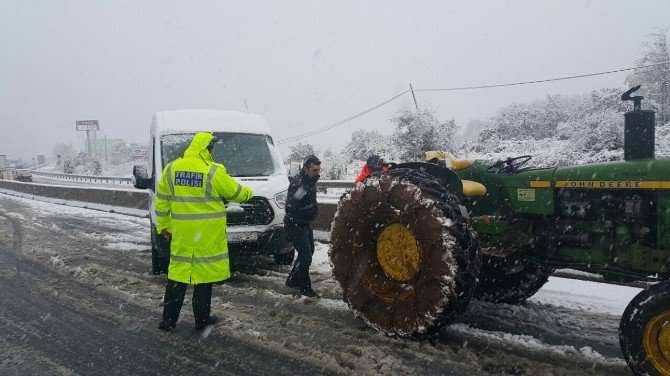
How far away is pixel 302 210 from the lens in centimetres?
594

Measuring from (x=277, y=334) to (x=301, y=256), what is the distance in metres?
1.65

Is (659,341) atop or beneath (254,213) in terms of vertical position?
beneath

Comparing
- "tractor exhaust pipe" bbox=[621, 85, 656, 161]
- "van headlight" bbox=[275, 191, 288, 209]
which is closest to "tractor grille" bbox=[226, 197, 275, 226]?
"van headlight" bbox=[275, 191, 288, 209]

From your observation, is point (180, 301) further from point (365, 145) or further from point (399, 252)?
point (365, 145)

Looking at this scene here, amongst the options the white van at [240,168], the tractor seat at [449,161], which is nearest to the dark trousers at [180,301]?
the white van at [240,168]

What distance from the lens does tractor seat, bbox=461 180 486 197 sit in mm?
4352

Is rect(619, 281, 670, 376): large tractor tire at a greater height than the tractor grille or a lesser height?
lesser

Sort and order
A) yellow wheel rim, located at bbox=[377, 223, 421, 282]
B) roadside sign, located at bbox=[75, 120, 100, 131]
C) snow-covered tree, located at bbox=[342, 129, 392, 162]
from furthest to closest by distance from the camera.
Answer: roadside sign, located at bbox=[75, 120, 100, 131] < snow-covered tree, located at bbox=[342, 129, 392, 162] < yellow wheel rim, located at bbox=[377, 223, 421, 282]

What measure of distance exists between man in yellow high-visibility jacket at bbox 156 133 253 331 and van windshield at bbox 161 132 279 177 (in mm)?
2708

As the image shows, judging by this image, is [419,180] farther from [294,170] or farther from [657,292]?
[294,170]

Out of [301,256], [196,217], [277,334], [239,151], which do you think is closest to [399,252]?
[277,334]

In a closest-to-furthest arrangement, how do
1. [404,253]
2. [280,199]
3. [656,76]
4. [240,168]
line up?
[404,253]
[280,199]
[240,168]
[656,76]

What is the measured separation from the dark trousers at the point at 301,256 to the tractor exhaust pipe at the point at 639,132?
11.7ft

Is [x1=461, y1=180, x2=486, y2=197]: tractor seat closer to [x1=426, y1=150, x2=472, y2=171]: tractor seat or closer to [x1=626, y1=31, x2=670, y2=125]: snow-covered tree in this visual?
[x1=426, y1=150, x2=472, y2=171]: tractor seat
